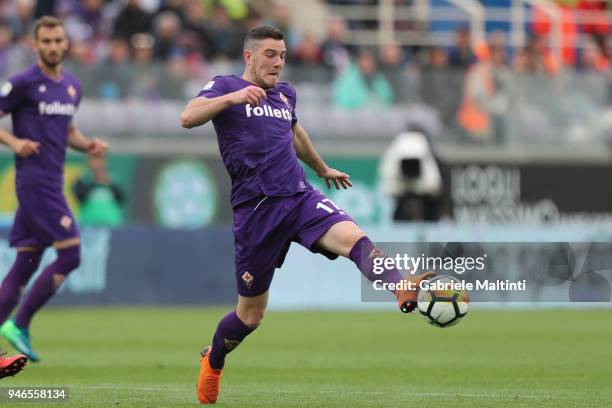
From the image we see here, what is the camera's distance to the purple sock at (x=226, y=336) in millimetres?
8773

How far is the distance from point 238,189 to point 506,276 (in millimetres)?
12552

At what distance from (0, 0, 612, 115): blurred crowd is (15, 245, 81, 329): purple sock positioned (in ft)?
28.3

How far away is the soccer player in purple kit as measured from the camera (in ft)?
28.1

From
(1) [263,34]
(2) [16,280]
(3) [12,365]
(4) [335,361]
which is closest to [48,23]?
(2) [16,280]

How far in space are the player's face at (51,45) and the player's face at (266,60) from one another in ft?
11.5

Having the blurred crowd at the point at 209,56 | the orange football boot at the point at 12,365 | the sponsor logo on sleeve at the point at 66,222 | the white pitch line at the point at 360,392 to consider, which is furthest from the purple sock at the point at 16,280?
the blurred crowd at the point at 209,56

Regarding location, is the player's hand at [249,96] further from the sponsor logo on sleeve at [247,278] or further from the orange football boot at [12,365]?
the orange football boot at [12,365]

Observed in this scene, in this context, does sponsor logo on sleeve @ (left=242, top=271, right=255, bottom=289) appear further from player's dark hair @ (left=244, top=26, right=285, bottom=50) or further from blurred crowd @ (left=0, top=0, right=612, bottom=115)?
blurred crowd @ (left=0, top=0, right=612, bottom=115)

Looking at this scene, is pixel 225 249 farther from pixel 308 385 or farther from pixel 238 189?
pixel 238 189

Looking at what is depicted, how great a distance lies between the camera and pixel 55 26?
38.5ft

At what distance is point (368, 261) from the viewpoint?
8.09 m

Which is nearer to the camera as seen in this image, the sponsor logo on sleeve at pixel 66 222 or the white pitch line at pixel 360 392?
the white pitch line at pixel 360 392

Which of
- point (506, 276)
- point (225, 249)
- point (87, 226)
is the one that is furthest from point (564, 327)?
point (87, 226)

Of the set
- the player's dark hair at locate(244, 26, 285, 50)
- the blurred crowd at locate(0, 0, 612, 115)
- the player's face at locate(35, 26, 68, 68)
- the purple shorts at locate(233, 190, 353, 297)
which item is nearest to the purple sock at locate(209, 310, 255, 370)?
the purple shorts at locate(233, 190, 353, 297)
